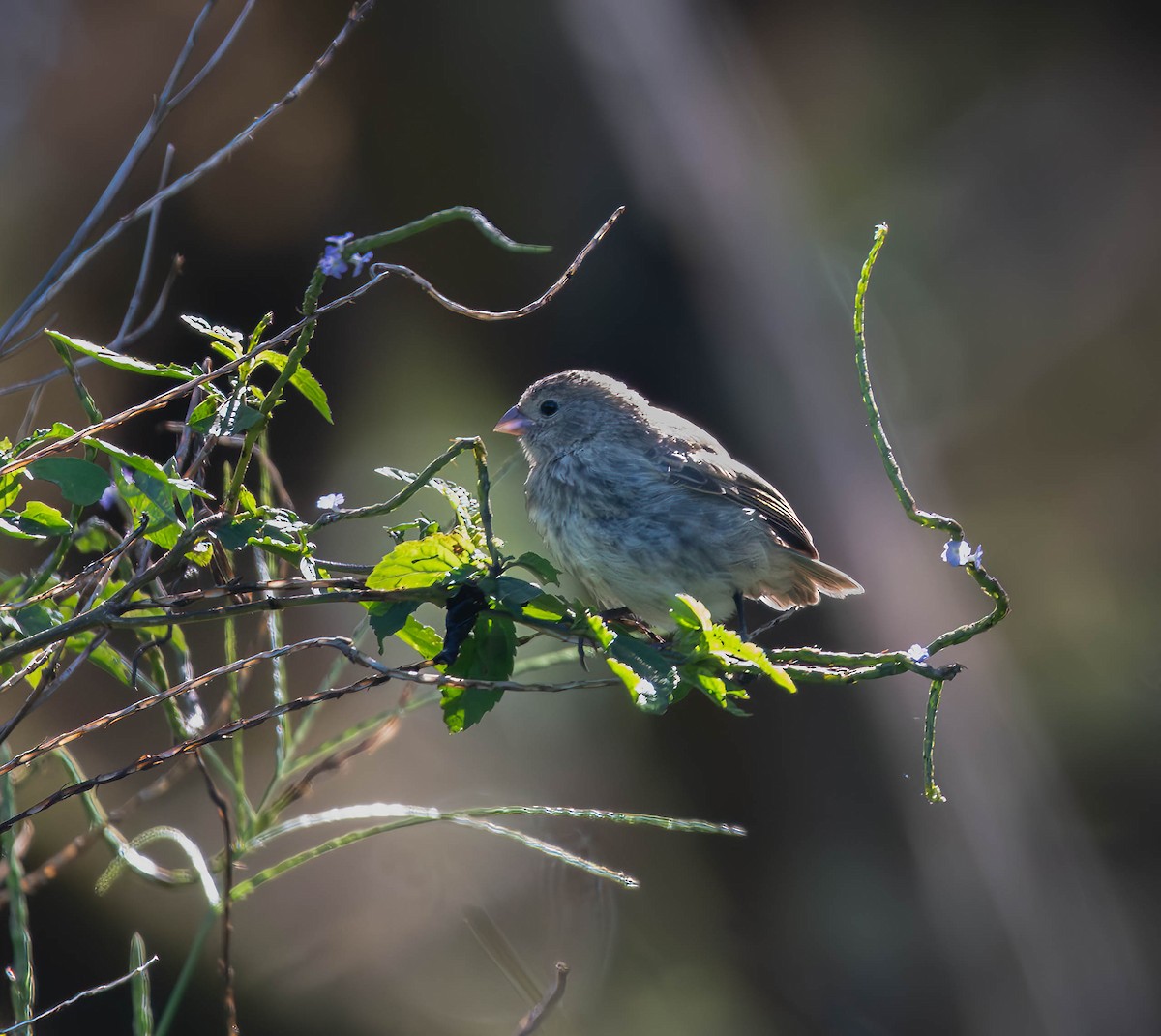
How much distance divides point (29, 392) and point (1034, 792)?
16.0ft

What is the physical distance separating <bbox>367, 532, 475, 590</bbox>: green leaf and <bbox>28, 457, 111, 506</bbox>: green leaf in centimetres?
33

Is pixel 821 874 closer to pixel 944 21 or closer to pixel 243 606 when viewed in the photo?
pixel 944 21

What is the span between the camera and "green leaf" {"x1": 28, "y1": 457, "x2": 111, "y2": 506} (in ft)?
4.54

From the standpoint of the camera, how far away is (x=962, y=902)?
5820 millimetres

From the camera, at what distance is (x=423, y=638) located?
5.25 ft

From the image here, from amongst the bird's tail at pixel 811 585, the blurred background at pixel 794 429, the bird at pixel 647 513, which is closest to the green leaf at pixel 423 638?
the bird at pixel 647 513

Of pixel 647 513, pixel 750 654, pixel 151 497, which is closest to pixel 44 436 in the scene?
pixel 151 497

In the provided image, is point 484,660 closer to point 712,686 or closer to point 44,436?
point 712,686

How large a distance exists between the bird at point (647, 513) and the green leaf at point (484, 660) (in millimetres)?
1577

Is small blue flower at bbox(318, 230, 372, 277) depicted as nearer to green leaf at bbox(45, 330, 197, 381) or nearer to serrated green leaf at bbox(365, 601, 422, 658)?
green leaf at bbox(45, 330, 197, 381)

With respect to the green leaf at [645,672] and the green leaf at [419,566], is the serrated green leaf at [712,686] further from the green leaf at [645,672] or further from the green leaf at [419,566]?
the green leaf at [419,566]

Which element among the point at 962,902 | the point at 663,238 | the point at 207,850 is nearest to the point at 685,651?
the point at 207,850

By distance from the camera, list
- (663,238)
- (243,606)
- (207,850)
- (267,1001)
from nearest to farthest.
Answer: (243,606)
(207,850)
(267,1001)
(663,238)

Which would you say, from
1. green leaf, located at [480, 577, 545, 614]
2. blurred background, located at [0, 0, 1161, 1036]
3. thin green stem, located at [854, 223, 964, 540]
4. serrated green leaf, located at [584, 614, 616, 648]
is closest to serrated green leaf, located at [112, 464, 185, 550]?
green leaf, located at [480, 577, 545, 614]
